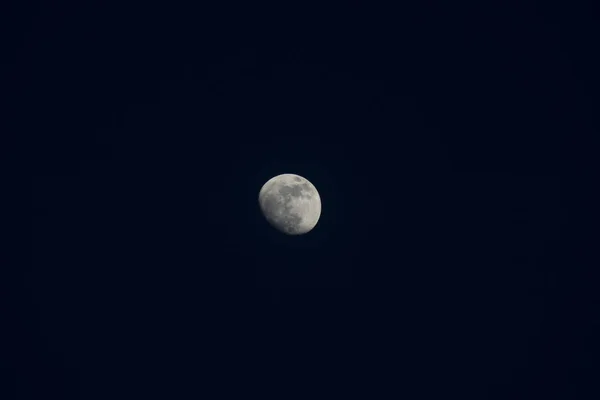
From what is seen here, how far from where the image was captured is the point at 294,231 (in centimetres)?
1888

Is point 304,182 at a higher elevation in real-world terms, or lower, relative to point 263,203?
higher

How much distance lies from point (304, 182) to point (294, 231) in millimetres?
2133

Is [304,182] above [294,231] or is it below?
above

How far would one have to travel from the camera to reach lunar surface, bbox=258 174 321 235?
18.6 metres

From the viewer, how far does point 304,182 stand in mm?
19750

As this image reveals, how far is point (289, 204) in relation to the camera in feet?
61.2

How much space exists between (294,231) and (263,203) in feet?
5.27

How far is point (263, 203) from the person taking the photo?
19.0 meters

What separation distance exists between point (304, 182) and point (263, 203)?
195cm

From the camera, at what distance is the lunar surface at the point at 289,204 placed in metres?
18.6
